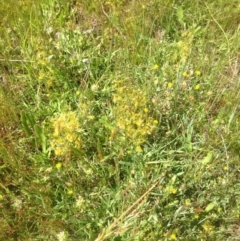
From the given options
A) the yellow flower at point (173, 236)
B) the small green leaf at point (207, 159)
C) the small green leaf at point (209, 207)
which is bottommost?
the yellow flower at point (173, 236)

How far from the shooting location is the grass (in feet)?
6.29

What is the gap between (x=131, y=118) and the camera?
197cm

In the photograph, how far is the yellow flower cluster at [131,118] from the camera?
1973 millimetres

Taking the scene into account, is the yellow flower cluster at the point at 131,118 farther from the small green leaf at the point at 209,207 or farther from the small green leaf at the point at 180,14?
the small green leaf at the point at 180,14

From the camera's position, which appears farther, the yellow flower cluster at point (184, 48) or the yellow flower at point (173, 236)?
the yellow flower cluster at point (184, 48)

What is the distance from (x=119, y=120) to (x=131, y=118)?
6 cm

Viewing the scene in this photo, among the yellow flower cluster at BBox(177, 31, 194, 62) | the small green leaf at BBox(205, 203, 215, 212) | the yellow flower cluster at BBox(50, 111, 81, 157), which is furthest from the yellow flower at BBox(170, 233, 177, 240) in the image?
the yellow flower cluster at BBox(177, 31, 194, 62)

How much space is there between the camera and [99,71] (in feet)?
7.93

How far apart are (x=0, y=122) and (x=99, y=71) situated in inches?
26.2

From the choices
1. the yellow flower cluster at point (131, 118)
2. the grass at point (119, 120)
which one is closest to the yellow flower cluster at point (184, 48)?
the grass at point (119, 120)

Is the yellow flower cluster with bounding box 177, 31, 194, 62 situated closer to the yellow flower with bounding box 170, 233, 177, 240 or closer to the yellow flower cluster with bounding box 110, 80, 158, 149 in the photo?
the yellow flower cluster with bounding box 110, 80, 158, 149

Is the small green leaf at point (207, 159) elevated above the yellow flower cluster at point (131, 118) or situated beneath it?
situated beneath

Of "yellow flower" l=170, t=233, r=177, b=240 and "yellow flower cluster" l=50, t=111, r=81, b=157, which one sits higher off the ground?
"yellow flower cluster" l=50, t=111, r=81, b=157

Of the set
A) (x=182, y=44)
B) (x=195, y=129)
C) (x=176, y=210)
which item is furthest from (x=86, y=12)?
(x=176, y=210)
